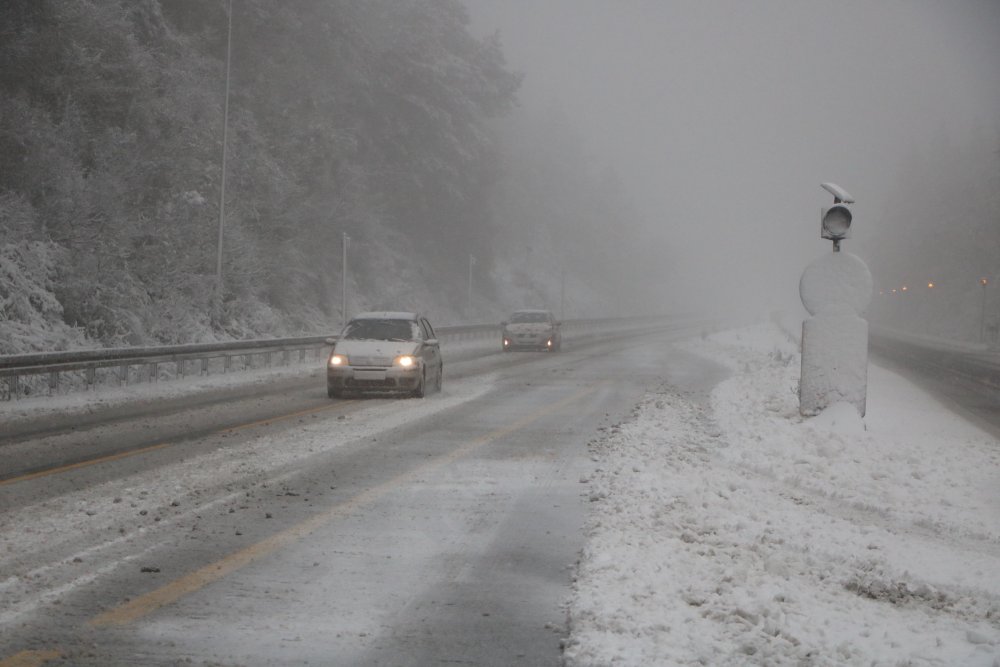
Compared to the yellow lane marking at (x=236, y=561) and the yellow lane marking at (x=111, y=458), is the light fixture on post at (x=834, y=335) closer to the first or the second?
the yellow lane marking at (x=236, y=561)

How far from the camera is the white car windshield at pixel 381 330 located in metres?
19.2

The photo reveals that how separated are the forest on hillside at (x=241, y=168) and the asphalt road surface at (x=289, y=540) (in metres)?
11.9

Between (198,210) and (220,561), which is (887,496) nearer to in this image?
(220,561)

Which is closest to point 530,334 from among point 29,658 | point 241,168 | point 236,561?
point 241,168

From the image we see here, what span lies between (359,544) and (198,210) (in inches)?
1066

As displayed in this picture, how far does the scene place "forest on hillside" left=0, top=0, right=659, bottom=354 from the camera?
80.3ft

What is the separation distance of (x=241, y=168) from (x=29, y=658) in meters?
35.2

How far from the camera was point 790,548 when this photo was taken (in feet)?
22.5

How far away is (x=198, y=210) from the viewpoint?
3162cm

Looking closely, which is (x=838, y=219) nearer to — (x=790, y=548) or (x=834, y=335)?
(x=834, y=335)

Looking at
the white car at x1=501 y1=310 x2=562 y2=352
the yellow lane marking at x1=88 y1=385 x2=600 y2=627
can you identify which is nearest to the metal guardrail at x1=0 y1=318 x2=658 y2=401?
the white car at x1=501 y1=310 x2=562 y2=352

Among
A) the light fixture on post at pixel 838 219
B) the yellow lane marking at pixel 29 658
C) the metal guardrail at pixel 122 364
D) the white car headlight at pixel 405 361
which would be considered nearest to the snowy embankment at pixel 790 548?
the yellow lane marking at pixel 29 658

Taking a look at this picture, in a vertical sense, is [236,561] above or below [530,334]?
below

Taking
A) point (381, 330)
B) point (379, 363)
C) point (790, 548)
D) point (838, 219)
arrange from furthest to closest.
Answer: point (381, 330)
point (379, 363)
point (838, 219)
point (790, 548)
